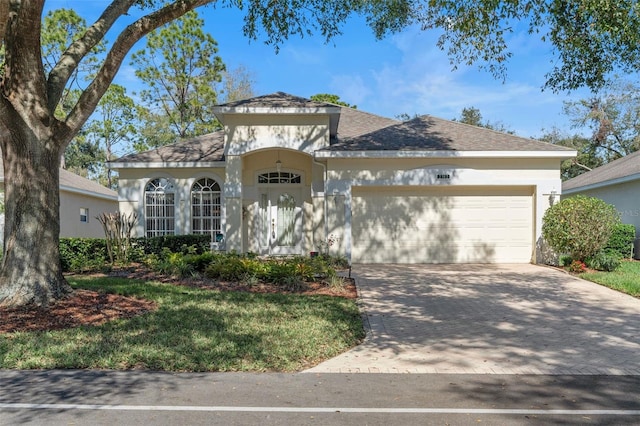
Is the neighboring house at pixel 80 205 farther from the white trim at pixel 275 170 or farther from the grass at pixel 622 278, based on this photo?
the grass at pixel 622 278

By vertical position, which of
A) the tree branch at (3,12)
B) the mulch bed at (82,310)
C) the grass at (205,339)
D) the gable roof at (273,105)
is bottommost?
the grass at (205,339)

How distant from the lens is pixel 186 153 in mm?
17250

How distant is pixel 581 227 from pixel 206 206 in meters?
11.9

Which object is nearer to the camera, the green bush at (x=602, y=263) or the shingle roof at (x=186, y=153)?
the green bush at (x=602, y=263)

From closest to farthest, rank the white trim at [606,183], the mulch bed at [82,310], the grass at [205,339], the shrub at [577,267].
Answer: the grass at [205,339] → the mulch bed at [82,310] → the shrub at [577,267] → the white trim at [606,183]

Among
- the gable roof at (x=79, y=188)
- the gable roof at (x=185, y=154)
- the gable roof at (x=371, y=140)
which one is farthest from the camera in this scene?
the gable roof at (x=79, y=188)

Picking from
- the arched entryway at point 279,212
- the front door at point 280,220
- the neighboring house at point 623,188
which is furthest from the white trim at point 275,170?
the neighboring house at point 623,188

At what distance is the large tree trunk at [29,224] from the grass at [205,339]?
1651 mm

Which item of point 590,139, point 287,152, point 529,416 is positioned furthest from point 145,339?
point 590,139

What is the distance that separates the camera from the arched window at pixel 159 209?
55.4ft

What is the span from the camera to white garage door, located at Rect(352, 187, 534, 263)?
48.2ft

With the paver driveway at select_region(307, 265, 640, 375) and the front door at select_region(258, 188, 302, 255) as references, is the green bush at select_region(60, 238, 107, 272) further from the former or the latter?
the paver driveway at select_region(307, 265, 640, 375)

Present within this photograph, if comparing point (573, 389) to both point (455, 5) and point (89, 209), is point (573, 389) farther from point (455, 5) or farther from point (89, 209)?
point (89, 209)

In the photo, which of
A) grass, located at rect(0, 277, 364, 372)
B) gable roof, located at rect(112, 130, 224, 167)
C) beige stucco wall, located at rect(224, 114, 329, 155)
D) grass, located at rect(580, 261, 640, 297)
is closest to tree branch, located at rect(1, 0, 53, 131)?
grass, located at rect(0, 277, 364, 372)
